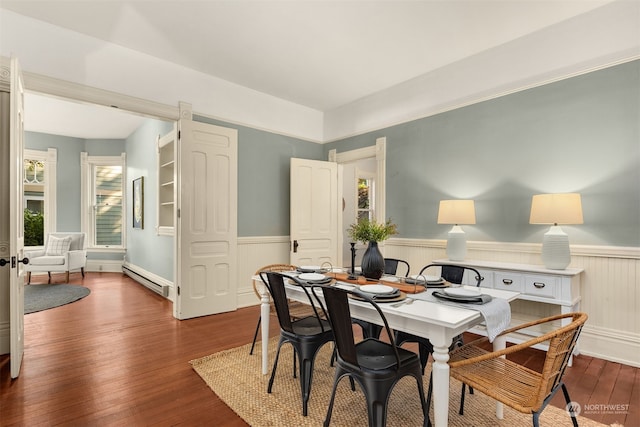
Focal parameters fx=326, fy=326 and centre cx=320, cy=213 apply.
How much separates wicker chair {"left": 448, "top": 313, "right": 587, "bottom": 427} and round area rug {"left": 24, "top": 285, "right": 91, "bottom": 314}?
5213 millimetres

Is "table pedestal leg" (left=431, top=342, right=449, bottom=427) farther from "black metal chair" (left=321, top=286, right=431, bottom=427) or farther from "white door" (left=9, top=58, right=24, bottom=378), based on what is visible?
"white door" (left=9, top=58, right=24, bottom=378)

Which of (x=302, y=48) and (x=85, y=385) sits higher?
(x=302, y=48)

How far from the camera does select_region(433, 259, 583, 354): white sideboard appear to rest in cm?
281

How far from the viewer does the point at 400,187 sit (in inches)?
178

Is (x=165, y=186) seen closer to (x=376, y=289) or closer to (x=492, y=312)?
(x=376, y=289)

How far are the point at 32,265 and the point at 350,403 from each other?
6.87 metres

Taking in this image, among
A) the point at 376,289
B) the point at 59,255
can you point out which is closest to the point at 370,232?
the point at 376,289

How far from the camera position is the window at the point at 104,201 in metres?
7.57

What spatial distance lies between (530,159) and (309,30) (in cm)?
260

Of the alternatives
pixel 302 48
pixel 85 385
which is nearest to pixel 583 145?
pixel 302 48

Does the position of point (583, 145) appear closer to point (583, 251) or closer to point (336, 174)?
point (583, 251)

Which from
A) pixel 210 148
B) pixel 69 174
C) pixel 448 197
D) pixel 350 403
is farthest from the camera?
pixel 69 174

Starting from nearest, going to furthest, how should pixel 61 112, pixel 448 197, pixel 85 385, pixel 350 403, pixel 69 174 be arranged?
1. pixel 350 403
2. pixel 85 385
3. pixel 448 197
4. pixel 61 112
5. pixel 69 174

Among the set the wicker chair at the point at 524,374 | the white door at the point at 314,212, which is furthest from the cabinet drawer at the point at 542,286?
the white door at the point at 314,212
